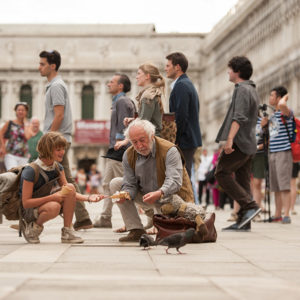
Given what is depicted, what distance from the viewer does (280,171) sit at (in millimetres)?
10742

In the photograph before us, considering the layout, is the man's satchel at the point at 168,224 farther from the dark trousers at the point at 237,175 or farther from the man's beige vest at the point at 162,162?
the dark trousers at the point at 237,175

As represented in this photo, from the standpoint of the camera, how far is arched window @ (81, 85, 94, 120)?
2448 inches

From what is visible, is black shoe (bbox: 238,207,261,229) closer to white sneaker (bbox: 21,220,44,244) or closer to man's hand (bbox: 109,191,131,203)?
man's hand (bbox: 109,191,131,203)

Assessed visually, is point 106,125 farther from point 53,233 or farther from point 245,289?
point 245,289

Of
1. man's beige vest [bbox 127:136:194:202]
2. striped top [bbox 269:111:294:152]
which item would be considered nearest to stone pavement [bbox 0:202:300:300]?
man's beige vest [bbox 127:136:194:202]

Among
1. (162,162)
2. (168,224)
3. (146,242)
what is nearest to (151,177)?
(162,162)

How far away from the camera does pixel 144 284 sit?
4.25 meters

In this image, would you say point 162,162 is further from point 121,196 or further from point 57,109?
point 57,109

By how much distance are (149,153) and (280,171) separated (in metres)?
4.29

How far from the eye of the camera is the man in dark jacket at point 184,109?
8266 mm

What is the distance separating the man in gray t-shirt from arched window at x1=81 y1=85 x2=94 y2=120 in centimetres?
5374

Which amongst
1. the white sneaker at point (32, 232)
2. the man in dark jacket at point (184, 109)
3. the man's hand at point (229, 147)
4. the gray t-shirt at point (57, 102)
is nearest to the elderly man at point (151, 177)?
the white sneaker at point (32, 232)

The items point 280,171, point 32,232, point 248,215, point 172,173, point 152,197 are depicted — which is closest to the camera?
point 152,197

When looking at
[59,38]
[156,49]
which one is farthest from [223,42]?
[59,38]
